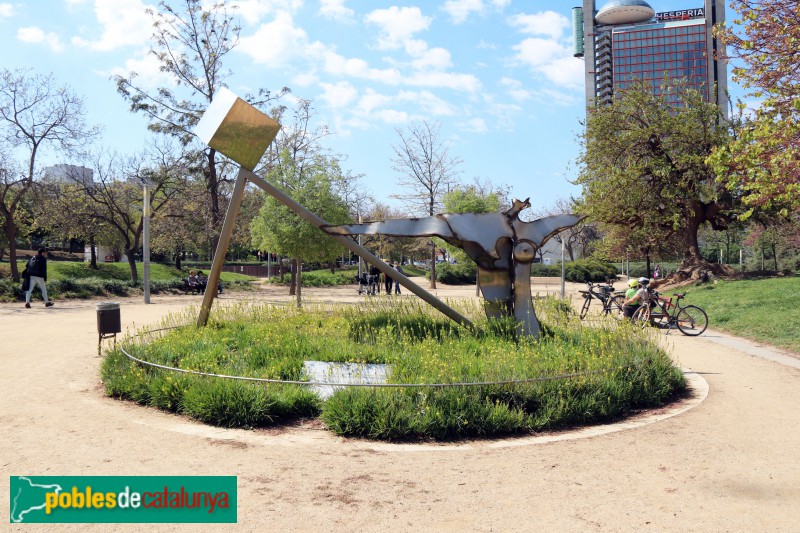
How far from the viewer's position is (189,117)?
31.5 metres

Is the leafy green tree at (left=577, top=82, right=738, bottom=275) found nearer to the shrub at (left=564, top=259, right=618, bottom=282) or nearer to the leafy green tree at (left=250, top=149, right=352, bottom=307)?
the leafy green tree at (left=250, top=149, right=352, bottom=307)

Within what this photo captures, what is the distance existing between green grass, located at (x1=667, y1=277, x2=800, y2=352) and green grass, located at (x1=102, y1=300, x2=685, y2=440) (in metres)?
5.84

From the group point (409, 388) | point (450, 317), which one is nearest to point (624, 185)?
point (450, 317)

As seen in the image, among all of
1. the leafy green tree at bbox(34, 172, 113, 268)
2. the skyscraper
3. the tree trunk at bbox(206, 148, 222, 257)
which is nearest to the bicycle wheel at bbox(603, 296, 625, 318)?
the tree trunk at bbox(206, 148, 222, 257)

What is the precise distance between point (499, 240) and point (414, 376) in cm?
328

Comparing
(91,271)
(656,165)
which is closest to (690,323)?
(656,165)

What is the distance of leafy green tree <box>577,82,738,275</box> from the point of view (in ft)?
80.9

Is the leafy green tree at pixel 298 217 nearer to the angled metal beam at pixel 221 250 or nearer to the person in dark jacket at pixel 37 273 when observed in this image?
the person in dark jacket at pixel 37 273

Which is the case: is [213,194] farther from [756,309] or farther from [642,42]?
[642,42]

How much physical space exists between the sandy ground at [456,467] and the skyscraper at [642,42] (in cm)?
12608

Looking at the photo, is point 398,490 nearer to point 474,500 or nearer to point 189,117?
point 474,500

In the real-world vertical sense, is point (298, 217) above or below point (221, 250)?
above

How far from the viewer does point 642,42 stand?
128m

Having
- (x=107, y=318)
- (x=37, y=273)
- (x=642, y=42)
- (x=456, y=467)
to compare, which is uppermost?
(x=642, y=42)
